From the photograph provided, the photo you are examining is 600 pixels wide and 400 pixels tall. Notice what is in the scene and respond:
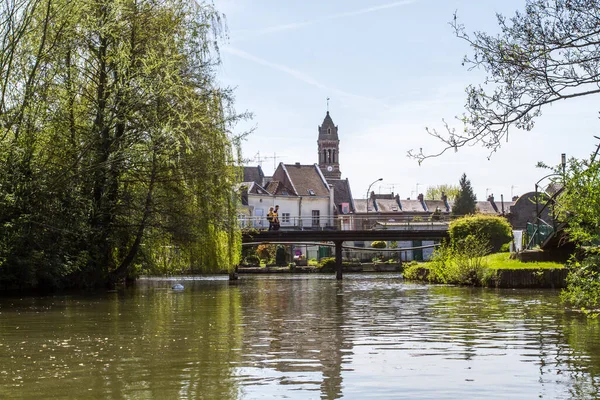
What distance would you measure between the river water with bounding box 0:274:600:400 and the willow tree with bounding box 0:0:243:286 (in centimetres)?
478

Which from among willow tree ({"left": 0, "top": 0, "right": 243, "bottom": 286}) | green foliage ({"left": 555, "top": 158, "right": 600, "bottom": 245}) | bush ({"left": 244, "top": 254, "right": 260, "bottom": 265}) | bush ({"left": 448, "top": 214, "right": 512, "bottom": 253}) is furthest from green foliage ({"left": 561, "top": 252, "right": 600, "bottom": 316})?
bush ({"left": 244, "top": 254, "right": 260, "bottom": 265})

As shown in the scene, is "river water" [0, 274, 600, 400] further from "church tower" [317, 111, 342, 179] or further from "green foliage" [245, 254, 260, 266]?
"church tower" [317, 111, 342, 179]

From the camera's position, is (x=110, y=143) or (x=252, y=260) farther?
(x=252, y=260)

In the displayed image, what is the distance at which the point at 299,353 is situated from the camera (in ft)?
37.4

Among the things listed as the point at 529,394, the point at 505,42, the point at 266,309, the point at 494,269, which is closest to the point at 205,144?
the point at 266,309

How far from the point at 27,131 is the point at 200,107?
21.5ft

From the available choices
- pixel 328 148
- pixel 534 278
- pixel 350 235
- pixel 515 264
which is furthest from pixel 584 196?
pixel 328 148

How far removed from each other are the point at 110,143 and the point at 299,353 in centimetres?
1489

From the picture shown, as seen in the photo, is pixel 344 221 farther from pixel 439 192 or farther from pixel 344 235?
pixel 439 192

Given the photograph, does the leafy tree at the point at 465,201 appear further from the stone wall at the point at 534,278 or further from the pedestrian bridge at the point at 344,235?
the stone wall at the point at 534,278

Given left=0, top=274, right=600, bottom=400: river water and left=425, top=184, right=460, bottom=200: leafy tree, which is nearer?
left=0, top=274, right=600, bottom=400: river water

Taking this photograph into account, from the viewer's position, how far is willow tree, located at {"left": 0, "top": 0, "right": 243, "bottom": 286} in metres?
22.4

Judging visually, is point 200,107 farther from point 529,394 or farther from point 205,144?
point 529,394

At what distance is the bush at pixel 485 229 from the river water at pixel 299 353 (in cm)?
1991
